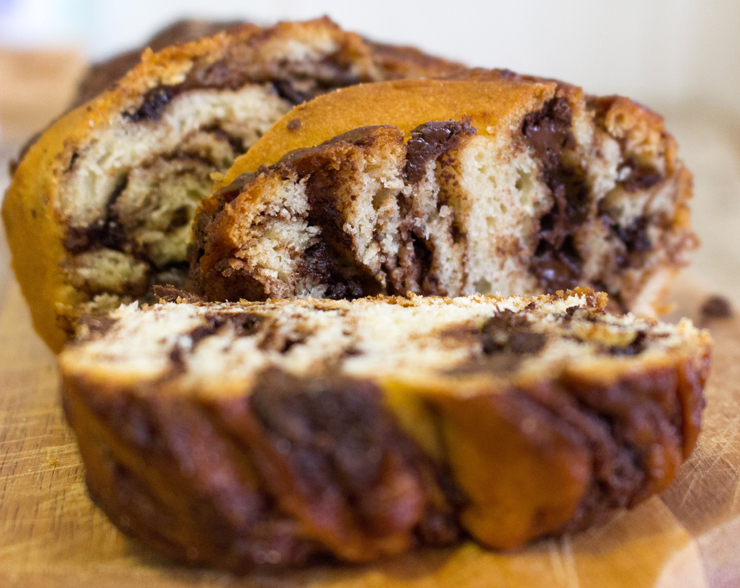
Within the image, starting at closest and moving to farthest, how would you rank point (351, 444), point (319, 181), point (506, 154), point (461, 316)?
1. point (351, 444)
2. point (461, 316)
3. point (319, 181)
4. point (506, 154)

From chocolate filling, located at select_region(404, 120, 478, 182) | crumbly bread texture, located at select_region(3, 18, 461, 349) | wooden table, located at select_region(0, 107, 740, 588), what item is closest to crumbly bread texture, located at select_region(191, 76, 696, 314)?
chocolate filling, located at select_region(404, 120, 478, 182)

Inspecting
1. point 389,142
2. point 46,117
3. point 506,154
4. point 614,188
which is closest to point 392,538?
point 389,142

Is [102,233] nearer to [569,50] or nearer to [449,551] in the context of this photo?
[449,551]

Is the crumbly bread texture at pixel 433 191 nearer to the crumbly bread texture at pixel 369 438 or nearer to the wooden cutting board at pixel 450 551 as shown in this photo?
the crumbly bread texture at pixel 369 438

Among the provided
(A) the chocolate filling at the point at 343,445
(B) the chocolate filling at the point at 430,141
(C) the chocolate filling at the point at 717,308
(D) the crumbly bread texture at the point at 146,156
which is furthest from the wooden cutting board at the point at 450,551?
(C) the chocolate filling at the point at 717,308

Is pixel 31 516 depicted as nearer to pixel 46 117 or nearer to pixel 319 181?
pixel 319 181

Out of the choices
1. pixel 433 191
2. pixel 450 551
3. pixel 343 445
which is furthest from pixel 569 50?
pixel 343 445

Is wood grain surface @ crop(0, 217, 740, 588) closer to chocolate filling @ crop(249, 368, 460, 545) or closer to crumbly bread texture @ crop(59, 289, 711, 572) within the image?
crumbly bread texture @ crop(59, 289, 711, 572)
